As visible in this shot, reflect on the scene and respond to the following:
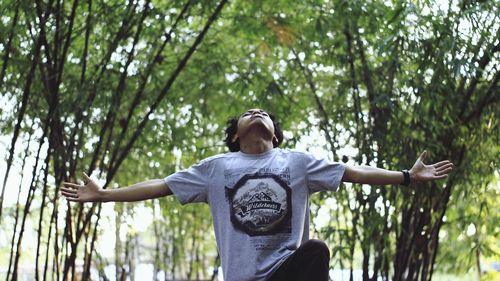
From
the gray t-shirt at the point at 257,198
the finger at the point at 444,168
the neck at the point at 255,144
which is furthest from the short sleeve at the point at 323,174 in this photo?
the finger at the point at 444,168

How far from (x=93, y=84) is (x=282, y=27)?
127 centimetres

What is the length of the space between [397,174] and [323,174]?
7.8 inches

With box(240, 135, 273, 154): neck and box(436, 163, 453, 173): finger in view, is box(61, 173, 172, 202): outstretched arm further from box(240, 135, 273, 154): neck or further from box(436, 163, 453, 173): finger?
box(436, 163, 453, 173): finger

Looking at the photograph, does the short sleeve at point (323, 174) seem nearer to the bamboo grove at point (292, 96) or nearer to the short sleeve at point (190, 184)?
the short sleeve at point (190, 184)

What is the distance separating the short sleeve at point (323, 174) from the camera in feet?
7.52

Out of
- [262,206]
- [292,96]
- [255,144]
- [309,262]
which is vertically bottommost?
[309,262]

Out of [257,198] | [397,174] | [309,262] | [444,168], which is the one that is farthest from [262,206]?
[444,168]

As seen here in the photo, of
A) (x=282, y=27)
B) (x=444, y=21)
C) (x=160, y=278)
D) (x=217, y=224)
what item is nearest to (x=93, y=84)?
(x=282, y=27)

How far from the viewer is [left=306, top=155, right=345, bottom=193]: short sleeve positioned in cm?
229

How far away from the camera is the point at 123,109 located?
537cm

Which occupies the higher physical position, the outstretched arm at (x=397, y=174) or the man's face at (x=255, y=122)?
the man's face at (x=255, y=122)

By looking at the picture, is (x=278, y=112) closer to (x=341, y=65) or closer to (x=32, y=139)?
(x=341, y=65)

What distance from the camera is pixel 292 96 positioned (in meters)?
5.49

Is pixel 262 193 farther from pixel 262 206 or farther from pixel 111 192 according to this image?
pixel 111 192
